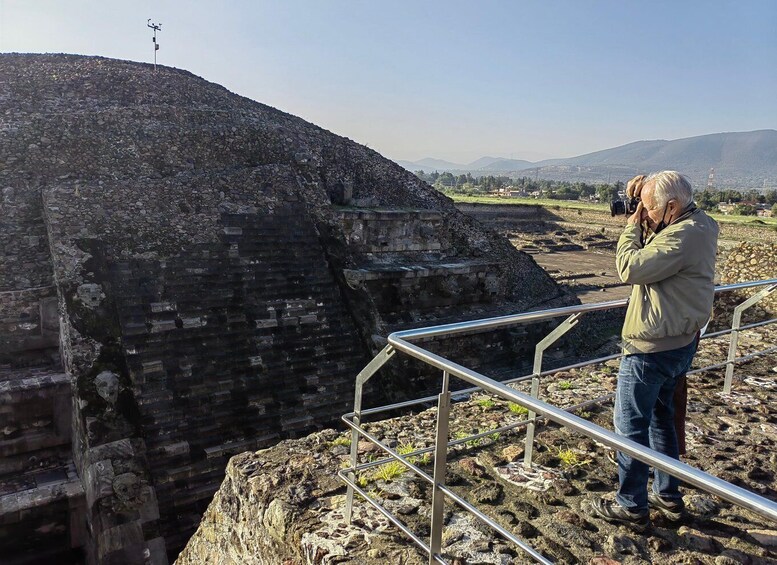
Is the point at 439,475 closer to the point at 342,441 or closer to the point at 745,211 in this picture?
the point at 342,441

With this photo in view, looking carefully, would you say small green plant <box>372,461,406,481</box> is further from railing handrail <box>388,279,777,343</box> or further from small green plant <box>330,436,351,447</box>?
railing handrail <box>388,279,777,343</box>

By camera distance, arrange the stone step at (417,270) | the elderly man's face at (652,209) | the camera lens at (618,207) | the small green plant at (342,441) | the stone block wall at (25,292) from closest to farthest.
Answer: the elderly man's face at (652,209) → the camera lens at (618,207) → the small green plant at (342,441) → the stone block wall at (25,292) → the stone step at (417,270)

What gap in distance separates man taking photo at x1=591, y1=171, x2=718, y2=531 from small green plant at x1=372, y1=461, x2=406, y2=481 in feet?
3.32

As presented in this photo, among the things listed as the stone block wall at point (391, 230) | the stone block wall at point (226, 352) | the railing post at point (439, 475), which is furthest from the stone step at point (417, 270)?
the railing post at point (439, 475)

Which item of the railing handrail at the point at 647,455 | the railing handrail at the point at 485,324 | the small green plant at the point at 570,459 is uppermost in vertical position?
the railing handrail at the point at 485,324

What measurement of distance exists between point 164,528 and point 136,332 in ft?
9.01

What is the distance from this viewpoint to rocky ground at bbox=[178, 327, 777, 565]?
96.3 inches

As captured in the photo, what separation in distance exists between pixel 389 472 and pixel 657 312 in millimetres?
1607

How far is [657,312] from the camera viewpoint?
242cm

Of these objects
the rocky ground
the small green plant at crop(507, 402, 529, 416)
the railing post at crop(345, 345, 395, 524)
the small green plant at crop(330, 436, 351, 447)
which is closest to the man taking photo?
the rocky ground

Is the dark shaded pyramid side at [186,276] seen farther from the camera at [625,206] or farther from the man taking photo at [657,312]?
the camera at [625,206]

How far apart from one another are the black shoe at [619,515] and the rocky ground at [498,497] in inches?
1.4

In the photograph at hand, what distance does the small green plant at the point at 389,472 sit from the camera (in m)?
3.04

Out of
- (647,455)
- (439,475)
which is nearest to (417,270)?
(439,475)
